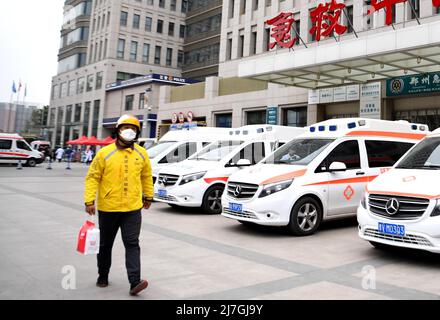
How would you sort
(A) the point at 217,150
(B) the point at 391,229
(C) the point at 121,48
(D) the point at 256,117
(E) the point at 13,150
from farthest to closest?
(C) the point at 121,48 < (E) the point at 13,150 < (D) the point at 256,117 < (A) the point at 217,150 < (B) the point at 391,229

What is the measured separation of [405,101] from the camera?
19531 mm

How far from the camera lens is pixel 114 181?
4.55 m

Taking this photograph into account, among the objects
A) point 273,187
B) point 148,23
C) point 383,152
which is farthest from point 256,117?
point 148,23

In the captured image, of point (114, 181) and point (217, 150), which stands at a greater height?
point (217, 150)

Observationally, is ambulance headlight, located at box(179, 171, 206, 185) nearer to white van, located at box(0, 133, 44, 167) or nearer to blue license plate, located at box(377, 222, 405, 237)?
blue license plate, located at box(377, 222, 405, 237)

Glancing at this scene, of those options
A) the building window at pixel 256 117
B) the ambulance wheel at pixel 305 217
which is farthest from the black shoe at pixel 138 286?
the building window at pixel 256 117

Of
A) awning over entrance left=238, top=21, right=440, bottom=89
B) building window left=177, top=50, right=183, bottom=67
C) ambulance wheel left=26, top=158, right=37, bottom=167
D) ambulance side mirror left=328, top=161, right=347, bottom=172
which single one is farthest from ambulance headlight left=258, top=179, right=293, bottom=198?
building window left=177, top=50, right=183, bottom=67

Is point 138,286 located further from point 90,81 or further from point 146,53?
point 90,81

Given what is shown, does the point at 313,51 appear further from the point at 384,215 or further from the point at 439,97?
the point at 384,215

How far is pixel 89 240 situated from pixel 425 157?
528 centimetres

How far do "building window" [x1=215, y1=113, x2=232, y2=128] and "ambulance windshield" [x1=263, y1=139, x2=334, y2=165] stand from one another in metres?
20.4

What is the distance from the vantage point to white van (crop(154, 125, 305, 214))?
34.2ft

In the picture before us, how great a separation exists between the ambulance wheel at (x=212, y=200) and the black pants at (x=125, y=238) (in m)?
5.90

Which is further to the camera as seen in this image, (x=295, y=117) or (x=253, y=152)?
(x=295, y=117)
